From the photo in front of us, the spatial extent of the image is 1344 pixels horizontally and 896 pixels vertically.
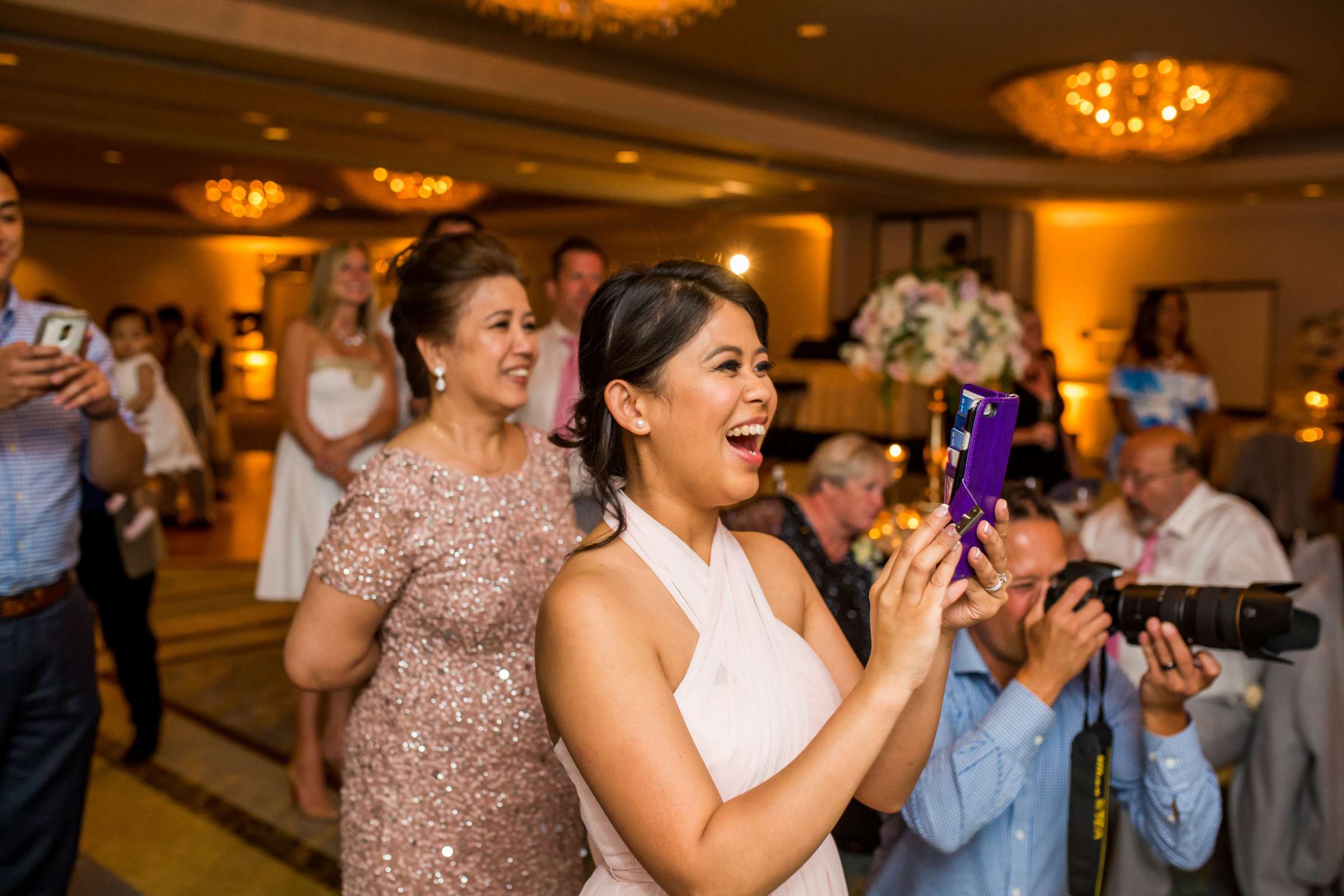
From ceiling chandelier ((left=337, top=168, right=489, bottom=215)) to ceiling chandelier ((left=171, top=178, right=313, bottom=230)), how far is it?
1023 millimetres

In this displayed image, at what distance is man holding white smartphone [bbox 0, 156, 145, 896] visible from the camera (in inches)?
81.1

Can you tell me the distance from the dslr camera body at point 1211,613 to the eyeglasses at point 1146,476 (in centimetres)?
155

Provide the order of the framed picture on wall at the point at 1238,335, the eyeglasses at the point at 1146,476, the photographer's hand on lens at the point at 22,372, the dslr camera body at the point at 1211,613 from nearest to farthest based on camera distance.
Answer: the dslr camera body at the point at 1211,613, the photographer's hand on lens at the point at 22,372, the eyeglasses at the point at 1146,476, the framed picture on wall at the point at 1238,335

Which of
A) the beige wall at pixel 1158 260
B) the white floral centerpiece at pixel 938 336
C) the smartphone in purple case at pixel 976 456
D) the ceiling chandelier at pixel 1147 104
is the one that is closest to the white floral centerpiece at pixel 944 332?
the white floral centerpiece at pixel 938 336

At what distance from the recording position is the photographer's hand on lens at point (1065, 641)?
1.74m

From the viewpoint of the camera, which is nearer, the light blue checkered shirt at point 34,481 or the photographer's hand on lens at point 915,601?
the photographer's hand on lens at point 915,601

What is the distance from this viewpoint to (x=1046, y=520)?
2.10 meters

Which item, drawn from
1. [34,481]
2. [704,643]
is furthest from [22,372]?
[704,643]

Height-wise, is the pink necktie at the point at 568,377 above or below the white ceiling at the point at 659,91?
below

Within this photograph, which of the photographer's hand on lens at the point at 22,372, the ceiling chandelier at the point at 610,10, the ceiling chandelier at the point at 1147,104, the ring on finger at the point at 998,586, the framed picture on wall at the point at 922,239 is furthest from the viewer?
the framed picture on wall at the point at 922,239

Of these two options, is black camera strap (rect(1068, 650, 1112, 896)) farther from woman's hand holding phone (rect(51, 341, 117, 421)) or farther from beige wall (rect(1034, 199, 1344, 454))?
beige wall (rect(1034, 199, 1344, 454))

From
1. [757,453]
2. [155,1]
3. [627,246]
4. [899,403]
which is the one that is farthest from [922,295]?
[627,246]

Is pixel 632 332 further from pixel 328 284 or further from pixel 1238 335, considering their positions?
pixel 1238 335

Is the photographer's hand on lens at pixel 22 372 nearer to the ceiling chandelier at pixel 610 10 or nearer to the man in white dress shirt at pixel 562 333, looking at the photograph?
the man in white dress shirt at pixel 562 333
